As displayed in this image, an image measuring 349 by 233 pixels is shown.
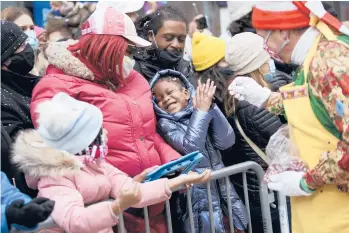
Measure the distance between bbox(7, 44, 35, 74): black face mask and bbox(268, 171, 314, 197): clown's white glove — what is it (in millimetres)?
1458

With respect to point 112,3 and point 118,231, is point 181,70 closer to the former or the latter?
point 112,3

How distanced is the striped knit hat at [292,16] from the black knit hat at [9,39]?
129 cm

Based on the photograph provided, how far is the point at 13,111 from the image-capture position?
11.5 ft

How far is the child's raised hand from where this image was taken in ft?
13.0

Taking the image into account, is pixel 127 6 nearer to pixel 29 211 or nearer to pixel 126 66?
pixel 126 66

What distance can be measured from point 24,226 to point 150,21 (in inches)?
79.4

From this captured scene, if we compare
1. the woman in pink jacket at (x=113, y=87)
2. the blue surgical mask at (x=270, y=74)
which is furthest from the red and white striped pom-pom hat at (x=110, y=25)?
the blue surgical mask at (x=270, y=74)

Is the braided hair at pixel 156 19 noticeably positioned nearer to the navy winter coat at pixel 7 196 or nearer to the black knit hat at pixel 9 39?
the black knit hat at pixel 9 39

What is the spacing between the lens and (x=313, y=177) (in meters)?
3.26

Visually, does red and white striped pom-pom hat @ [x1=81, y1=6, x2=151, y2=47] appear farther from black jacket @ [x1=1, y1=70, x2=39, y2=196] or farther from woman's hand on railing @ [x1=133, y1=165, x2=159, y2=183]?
woman's hand on railing @ [x1=133, y1=165, x2=159, y2=183]

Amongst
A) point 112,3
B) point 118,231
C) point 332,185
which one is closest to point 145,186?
point 118,231

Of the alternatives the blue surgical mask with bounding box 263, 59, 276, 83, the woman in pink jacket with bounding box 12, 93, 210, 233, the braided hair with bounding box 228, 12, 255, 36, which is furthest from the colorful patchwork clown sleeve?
the braided hair with bounding box 228, 12, 255, 36

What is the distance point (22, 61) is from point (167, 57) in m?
1.00

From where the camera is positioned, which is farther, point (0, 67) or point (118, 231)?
point (0, 67)
